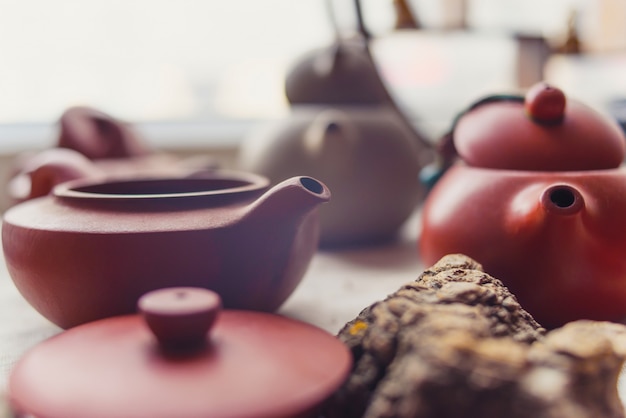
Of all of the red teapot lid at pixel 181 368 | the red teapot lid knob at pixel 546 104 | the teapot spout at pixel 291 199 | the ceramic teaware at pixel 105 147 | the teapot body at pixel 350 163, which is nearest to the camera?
the red teapot lid at pixel 181 368

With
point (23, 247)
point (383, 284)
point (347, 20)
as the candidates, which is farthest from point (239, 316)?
point (347, 20)

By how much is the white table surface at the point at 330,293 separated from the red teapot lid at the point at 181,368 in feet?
0.56

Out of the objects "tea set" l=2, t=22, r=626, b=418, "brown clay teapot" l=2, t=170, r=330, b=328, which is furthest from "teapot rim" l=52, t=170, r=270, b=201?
"brown clay teapot" l=2, t=170, r=330, b=328

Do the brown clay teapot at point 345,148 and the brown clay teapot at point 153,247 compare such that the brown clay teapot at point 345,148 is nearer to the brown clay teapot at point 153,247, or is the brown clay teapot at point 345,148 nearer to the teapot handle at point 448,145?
the teapot handle at point 448,145

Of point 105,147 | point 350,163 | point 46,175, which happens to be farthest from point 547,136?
point 105,147

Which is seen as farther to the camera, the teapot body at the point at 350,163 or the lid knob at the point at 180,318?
the teapot body at the point at 350,163

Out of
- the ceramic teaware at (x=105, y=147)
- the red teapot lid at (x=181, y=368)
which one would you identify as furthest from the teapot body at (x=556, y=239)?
the ceramic teaware at (x=105, y=147)

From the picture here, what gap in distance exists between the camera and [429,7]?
5.53ft

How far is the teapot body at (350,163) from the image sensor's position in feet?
3.13

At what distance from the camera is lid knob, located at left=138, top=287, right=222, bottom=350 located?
0.35 meters

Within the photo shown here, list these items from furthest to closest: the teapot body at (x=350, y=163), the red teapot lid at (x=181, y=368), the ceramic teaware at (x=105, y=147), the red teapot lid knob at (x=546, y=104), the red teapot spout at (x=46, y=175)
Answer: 1. the ceramic teaware at (x=105, y=147)
2. the teapot body at (x=350, y=163)
3. the red teapot spout at (x=46, y=175)
4. the red teapot lid knob at (x=546, y=104)
5. the red teapot lid at (x=181, y=368)

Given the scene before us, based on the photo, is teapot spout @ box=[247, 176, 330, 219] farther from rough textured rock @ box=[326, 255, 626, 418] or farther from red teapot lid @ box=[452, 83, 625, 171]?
red teapot lid @ box=[452, 83, 625, 171]

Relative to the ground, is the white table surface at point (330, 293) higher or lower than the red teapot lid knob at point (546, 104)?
lower

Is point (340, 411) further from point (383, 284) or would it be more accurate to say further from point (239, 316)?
point (383, 284)
